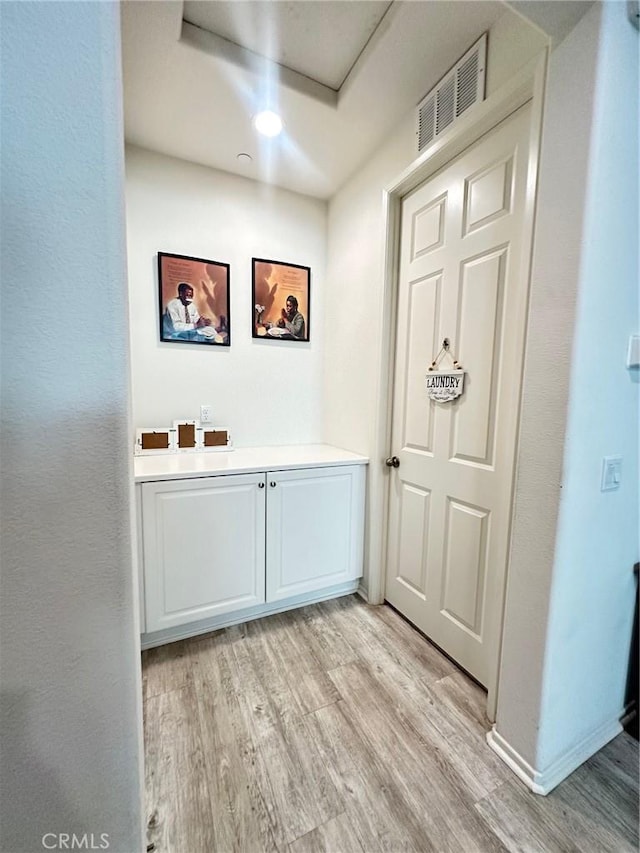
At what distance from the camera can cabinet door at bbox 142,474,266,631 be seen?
1.64 m

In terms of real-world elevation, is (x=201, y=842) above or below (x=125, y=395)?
below

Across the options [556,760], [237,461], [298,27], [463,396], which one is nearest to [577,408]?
[463,396]

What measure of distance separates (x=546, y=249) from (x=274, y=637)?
2.08 m

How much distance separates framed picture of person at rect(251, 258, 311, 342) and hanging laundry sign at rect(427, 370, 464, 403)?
3.56 ft

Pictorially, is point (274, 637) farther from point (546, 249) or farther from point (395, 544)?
point (546, 249)

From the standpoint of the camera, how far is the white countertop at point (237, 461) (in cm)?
167

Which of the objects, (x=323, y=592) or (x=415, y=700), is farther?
(x=323, y=592)

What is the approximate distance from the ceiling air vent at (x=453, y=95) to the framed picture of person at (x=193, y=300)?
51.4 inches

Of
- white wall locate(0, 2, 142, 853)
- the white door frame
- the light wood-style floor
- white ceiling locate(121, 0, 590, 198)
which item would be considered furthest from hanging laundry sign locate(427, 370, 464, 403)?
white wall locate(0, 2, 142, 853)

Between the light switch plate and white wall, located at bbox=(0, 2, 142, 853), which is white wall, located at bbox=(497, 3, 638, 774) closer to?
the light switch plate

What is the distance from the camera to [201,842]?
99cm

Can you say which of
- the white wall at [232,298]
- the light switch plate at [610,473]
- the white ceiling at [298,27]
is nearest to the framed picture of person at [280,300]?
the white wall at [232,298]

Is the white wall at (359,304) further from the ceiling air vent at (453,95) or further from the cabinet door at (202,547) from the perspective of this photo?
the cabinet door at (202,547)

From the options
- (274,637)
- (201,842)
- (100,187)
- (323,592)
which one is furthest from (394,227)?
(201,842)
